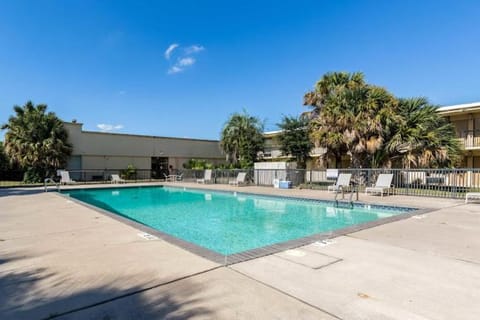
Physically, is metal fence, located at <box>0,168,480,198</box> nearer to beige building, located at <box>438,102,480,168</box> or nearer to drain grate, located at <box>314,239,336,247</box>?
beige building, located at <box>438,102,480,168</box>

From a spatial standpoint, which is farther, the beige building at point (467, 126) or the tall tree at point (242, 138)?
the tall tree at point (242, 138)

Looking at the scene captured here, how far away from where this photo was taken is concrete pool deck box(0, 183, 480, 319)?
7.84 feet

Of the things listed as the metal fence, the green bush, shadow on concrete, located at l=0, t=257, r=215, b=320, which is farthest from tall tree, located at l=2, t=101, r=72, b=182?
shadow on concrete, located at l=0, t=257, r=215, b=320

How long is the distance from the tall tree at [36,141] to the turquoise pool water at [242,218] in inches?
327

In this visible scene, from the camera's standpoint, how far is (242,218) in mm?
9086

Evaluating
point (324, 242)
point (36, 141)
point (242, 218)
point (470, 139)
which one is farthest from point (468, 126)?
point (36, 141)

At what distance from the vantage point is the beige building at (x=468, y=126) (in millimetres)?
16828

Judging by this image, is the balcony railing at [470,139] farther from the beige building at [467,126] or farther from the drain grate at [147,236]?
the drain grate at [147,236]

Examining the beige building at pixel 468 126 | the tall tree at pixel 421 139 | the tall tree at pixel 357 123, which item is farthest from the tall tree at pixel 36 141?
the beige building at pixel 468 126

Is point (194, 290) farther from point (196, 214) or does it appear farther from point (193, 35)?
point (193, 35)

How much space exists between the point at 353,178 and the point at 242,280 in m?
12.7

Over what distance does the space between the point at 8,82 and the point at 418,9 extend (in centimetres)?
2016

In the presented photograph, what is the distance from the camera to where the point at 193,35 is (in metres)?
16.5

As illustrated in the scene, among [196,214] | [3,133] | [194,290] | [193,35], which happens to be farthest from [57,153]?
[194,290]
